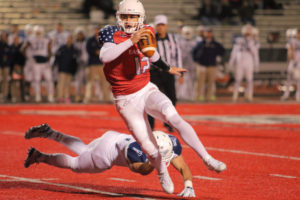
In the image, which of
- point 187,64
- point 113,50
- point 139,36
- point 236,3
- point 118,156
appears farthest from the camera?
point 236,3

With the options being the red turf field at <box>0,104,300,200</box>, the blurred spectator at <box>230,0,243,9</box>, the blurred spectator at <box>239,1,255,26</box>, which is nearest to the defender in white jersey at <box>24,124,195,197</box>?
the red turf field at <box>0,104,300,200</box>

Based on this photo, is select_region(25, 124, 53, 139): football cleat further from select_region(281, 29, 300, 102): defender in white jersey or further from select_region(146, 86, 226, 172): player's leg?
select_region(281, 29, 300, 102): defender in white jersey

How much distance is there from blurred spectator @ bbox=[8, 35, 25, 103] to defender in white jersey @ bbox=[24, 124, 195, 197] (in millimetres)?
14159

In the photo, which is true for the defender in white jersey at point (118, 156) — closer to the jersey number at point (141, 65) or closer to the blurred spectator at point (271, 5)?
the jersey number at point (141, 65)

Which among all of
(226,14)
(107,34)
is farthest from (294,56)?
(107,34)

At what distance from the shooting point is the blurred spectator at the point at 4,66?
67.7ft

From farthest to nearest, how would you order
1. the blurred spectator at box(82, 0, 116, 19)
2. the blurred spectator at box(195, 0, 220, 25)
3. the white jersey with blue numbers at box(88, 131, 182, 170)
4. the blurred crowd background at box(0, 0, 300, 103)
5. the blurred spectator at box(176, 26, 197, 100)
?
the blurred spectator at box(195, 0, 220, 25)
the blurred spectator at box(82, 0, 116, 19)
the blurred spectator at box(176, 26, 197, 100)
the blurred crowd background at box(0, 0, 300, 103)
the white jersey with blue numbers at box(88, 131, 182, 170)

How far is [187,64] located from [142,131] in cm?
1619

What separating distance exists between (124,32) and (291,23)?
2503 cm

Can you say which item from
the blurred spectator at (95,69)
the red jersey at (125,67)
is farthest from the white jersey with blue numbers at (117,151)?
the blurred spectator at (95,69)

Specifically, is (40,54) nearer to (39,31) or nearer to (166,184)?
(39,31)

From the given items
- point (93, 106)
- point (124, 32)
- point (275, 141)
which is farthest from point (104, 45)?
point (93, 106)

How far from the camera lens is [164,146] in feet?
19.8

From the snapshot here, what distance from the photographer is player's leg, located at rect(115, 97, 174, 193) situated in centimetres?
588
